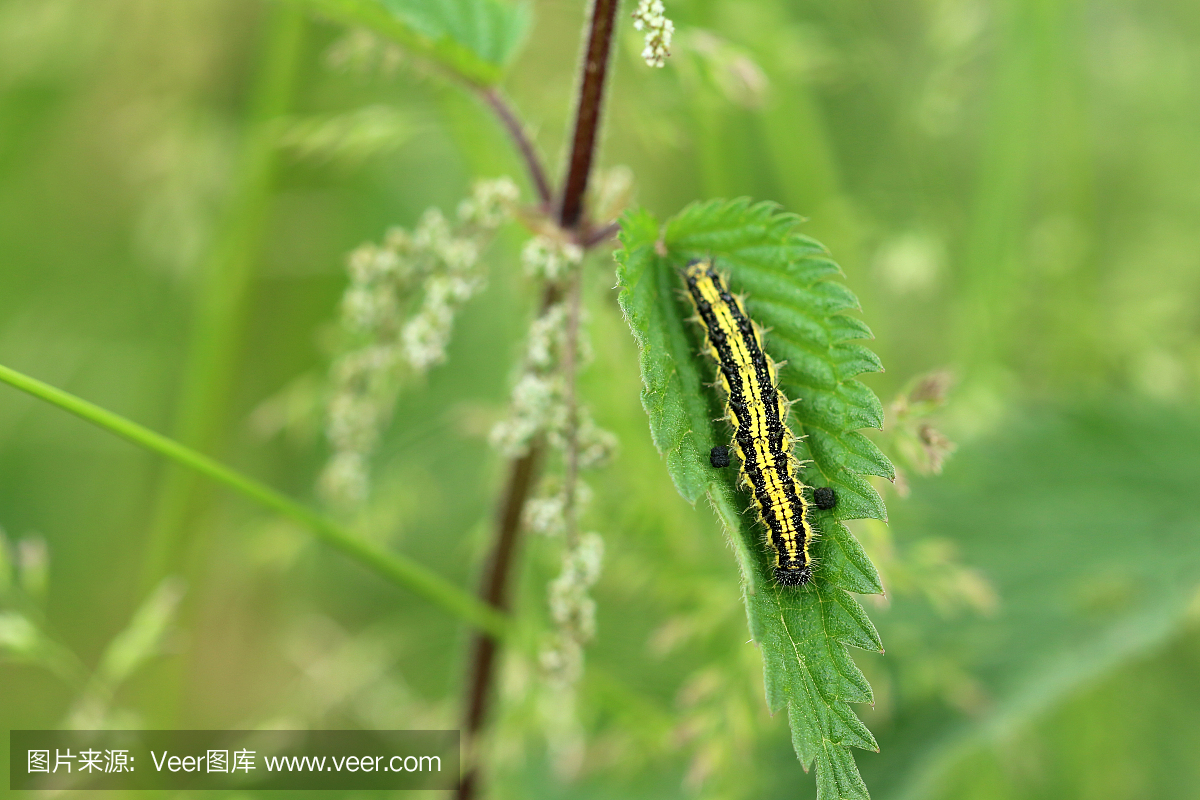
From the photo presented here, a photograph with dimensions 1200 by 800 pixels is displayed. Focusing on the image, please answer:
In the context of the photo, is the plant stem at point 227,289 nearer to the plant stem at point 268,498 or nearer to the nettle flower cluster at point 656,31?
the plant stem at point 268,498

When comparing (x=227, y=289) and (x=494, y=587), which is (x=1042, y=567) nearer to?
(x=494, y=587)

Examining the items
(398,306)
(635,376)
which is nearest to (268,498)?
Result: (398,306)

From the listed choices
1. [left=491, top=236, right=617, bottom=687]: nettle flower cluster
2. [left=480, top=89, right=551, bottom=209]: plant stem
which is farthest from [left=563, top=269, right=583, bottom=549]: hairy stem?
[left=480, top=89, right=551, bottom=209]: plant stem

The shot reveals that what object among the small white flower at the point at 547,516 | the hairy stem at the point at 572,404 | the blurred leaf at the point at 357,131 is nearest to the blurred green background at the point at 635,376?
the blurred leaf at the point at 357,131

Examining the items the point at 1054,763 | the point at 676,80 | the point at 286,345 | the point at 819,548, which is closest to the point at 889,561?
the point at 819,548

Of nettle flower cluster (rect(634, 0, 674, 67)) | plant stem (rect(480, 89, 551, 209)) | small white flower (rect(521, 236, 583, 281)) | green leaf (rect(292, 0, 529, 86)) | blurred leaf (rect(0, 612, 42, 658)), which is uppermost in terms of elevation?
green leaf (rect(292, 0, 529, 86))

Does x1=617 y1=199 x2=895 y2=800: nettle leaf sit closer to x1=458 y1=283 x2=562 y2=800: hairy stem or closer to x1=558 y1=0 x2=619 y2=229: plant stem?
x1=558 y1=0 x2=619 y2=229: plant stem
